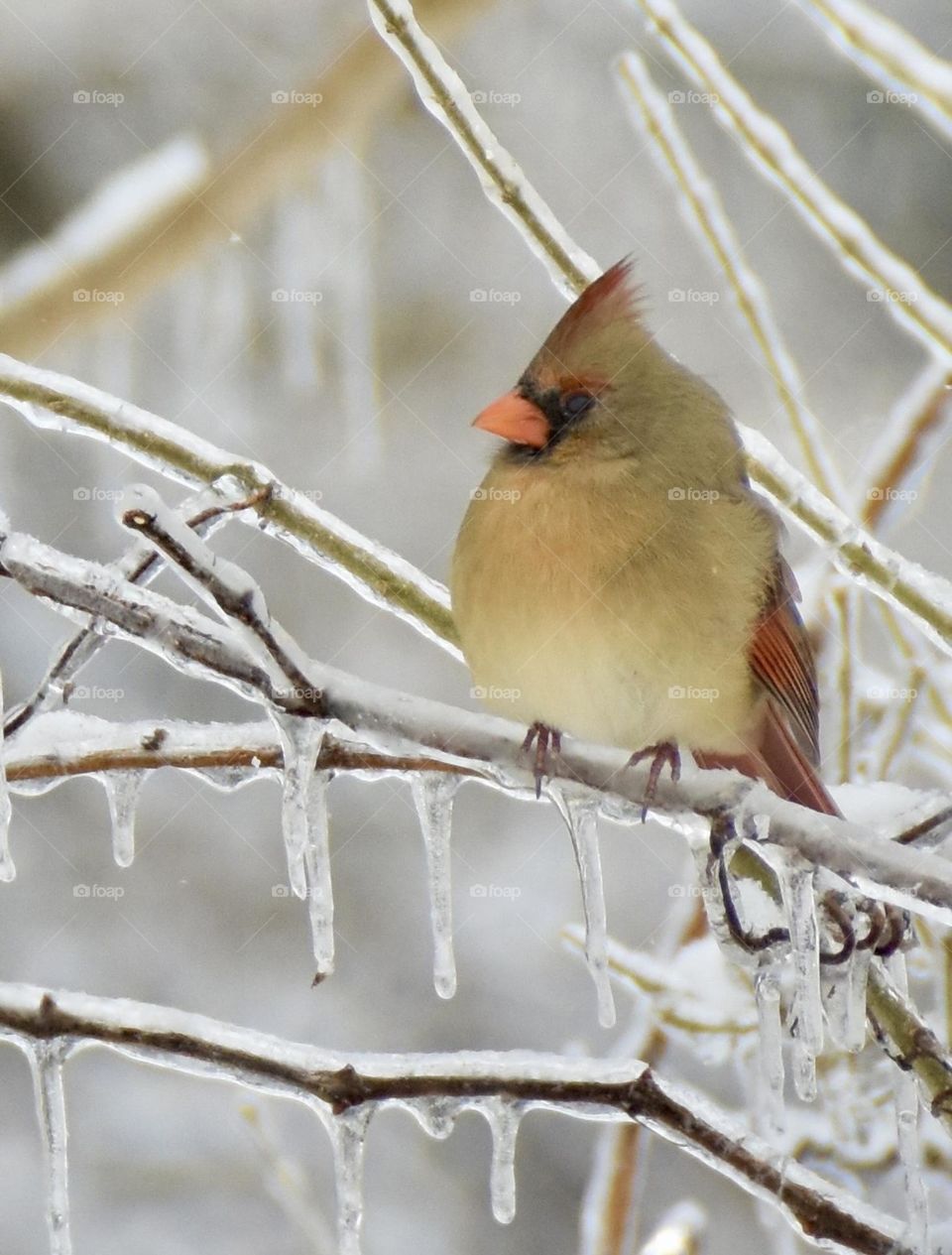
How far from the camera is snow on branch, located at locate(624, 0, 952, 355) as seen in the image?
5.40 ft

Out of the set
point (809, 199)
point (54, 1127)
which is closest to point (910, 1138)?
point (54, 1127)

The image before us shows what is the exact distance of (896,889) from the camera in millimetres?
1179

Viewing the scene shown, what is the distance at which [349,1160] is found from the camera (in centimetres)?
125

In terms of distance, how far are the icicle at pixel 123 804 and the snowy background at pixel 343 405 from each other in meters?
1.08

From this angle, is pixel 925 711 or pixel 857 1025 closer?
pixel 857 1025

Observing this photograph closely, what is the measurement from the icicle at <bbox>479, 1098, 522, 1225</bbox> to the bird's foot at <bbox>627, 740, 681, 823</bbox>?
1.01 ft

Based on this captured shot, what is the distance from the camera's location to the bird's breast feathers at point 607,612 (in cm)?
151

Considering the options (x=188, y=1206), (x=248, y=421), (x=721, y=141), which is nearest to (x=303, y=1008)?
(x=188, y=1206)

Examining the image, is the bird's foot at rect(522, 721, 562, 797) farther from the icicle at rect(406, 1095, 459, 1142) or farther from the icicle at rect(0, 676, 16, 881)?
the icicle at rect(0, 676, 16, 881)

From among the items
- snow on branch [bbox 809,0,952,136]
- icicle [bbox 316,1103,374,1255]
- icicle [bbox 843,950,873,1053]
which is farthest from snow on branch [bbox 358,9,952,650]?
icicle [bbox 316,1103,374,1255]

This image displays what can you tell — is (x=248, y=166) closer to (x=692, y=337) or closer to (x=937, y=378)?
(x=692, y=337)

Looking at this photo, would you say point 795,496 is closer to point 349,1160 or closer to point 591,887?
point 591,887

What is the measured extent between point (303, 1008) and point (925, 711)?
1.38 metres

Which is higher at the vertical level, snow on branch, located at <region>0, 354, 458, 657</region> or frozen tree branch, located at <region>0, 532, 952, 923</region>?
snow on branch, located at <region>0, 354, 458, 657</region>
